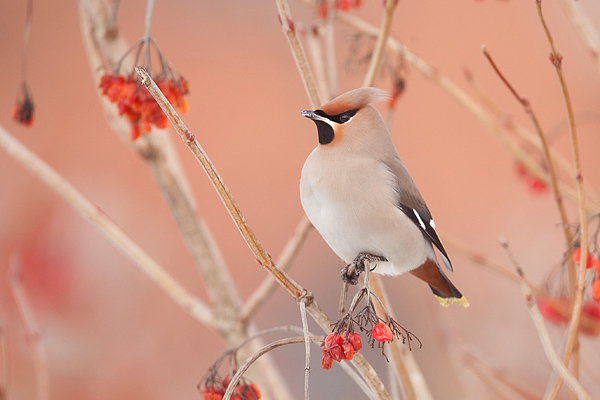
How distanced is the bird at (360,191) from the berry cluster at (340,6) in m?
0.36

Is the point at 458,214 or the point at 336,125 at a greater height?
the point at 458,214

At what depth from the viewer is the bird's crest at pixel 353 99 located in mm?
778

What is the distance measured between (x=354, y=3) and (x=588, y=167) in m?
2.10

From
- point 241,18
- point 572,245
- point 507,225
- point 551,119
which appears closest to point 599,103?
point 551,119

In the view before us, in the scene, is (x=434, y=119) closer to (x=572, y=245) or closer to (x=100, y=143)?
(x=100, y=143)

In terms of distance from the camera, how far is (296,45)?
0.80m

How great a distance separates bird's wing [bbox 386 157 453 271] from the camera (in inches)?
35.3

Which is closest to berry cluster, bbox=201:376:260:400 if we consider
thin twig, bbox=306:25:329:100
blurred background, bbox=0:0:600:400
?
thin twig, bbox=306:25:329:100

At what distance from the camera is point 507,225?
2943 mm

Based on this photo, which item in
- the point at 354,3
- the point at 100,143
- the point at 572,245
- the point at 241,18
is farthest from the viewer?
the point at 241,18

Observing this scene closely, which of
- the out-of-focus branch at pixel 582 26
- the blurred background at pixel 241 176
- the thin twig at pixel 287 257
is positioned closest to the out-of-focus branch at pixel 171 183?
the thin twig at pixel 287 257

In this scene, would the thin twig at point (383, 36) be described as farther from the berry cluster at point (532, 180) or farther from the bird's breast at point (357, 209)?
the berry cluster at point (532, 180)

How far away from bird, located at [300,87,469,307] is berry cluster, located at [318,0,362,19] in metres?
0.36

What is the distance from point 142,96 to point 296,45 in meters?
0.23
